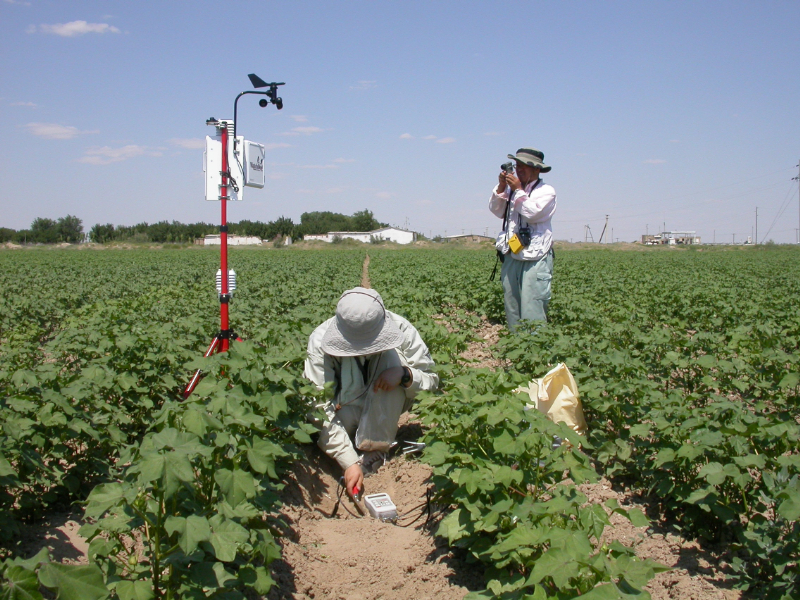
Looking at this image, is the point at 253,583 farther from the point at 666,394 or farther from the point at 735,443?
the point at 666,394

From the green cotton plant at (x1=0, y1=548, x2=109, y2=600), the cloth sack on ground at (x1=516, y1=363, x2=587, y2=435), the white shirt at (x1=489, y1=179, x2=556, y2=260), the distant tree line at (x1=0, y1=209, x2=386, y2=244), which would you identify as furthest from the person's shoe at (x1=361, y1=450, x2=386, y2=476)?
the distant tree line at (x1=0, y1=209, x2=386, y2=244)

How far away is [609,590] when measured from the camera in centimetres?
A: 180

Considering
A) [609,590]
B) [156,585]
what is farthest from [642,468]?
[156,585]

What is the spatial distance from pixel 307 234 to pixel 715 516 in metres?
86.3

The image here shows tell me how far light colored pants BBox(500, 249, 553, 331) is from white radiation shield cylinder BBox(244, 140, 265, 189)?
8.12 ft

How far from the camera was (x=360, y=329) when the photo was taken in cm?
347

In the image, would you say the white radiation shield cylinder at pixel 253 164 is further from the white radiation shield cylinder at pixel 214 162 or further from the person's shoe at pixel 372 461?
the person's shoe at pixel 372 461

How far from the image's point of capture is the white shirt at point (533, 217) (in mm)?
5438

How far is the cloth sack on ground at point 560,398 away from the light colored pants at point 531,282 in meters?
1.65

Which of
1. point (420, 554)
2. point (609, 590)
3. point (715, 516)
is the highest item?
point (609, 590)

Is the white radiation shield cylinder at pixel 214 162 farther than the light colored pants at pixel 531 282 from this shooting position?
No

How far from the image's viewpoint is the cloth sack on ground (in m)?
3.79

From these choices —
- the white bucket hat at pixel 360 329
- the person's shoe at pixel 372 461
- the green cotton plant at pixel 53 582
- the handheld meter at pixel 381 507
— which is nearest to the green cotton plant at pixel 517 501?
the handheld meter at pixel 381 507

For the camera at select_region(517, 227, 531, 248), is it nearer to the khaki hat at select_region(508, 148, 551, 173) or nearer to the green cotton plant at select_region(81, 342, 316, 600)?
the khaki hat at select_region(508, 148, 551, 173)
